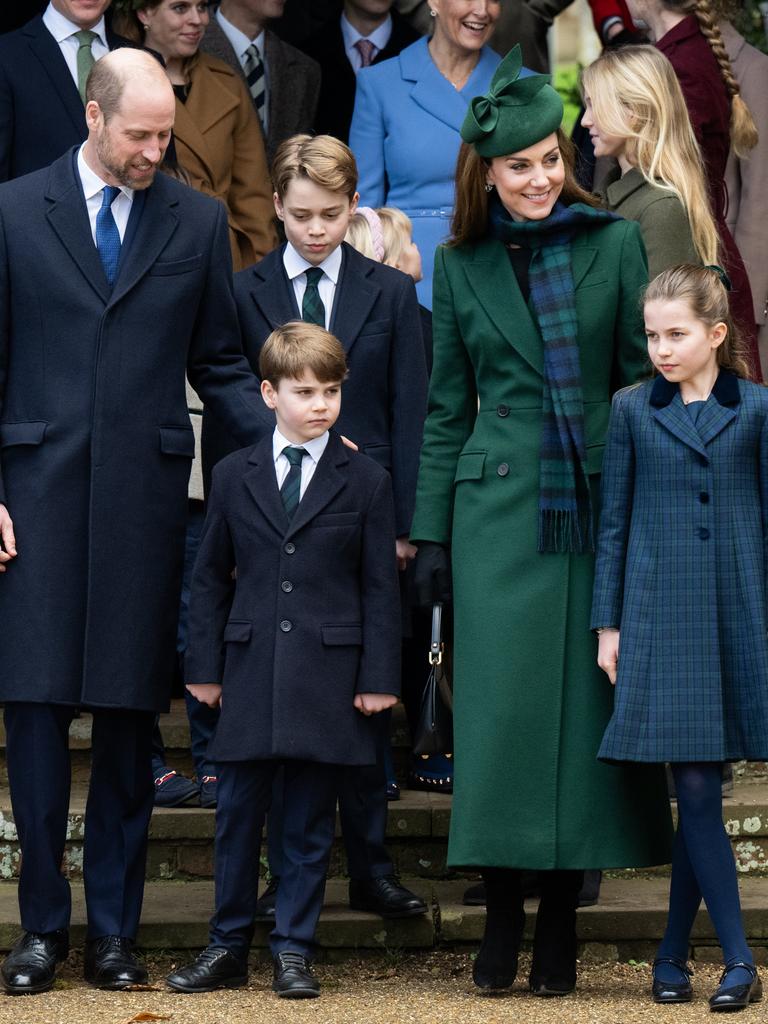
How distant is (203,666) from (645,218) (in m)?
1.80

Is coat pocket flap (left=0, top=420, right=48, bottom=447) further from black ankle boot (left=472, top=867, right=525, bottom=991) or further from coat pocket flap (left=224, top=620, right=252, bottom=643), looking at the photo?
black ankle boot (left=472, top=867, right=525, bottom=991)

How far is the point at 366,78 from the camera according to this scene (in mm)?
6945

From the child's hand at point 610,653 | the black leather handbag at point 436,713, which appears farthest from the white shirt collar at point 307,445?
the child's hand at point 610,653

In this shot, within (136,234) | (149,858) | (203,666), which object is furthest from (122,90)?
(149,858)

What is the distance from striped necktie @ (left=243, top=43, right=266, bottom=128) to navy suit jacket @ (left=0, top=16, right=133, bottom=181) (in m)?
1.22

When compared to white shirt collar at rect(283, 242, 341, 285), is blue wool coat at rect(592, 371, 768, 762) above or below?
below

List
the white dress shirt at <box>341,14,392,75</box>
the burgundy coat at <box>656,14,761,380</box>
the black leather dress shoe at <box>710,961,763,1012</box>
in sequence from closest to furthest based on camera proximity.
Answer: the black leather dress shoe at <box>710,961,763,1012</box> < the burgundy coat at <box>656,14,761,380</box> < the white dress shirt at <box>341,14,392,75</box>

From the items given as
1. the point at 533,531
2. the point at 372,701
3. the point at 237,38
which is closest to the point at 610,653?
the point at 533,531

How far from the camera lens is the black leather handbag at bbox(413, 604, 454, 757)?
4637 mm

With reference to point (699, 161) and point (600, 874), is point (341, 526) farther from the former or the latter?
point (699, 161)

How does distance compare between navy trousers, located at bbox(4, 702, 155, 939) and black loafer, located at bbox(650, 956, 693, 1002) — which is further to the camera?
navy trousers, located at bbox(4, 702, 155, 939)

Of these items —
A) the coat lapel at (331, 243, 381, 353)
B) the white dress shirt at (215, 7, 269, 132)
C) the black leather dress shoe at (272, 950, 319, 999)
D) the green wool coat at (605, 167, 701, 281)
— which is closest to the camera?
the black leather dress shoe at (272, 950, 319, 999)

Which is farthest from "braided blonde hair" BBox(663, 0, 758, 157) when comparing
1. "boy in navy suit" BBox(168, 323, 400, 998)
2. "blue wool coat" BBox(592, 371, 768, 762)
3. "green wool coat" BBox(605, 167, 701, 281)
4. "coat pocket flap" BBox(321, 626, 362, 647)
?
"coat pocket flap" BBox(321, 626, 362, 647)

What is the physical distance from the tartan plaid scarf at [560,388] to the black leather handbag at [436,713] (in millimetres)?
334
